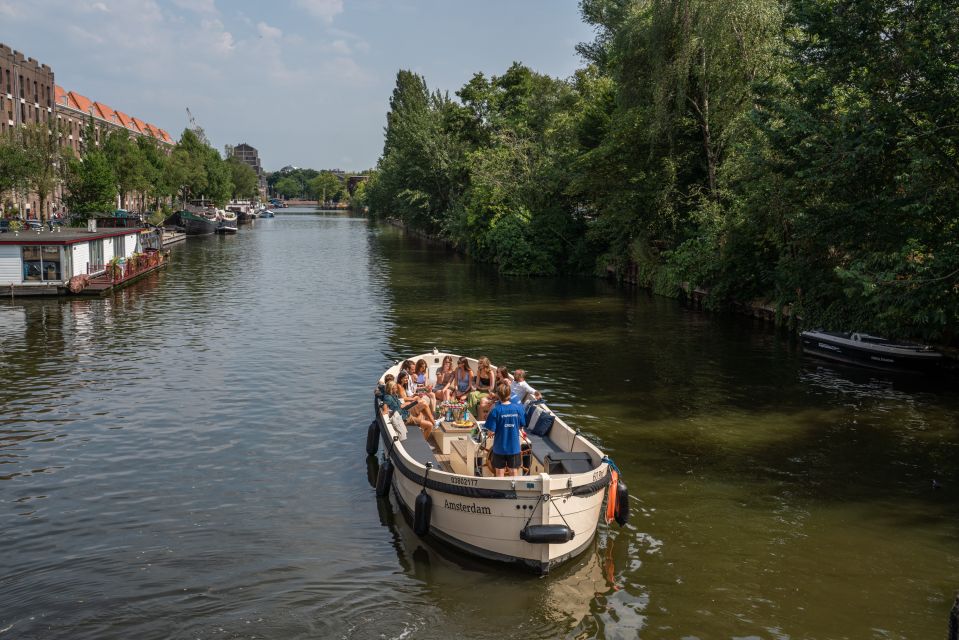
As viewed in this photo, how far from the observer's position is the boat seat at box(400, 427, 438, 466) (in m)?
14.5

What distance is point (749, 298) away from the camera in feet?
125

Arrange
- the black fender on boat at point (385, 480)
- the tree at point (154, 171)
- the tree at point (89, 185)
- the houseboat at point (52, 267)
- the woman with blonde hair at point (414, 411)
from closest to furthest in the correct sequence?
the black fender on boat at point (385, 480), the woman with blonde hair at point (414, 411), the houseboat at point (52, 267), the tree at point (89, 185), the tree at point (154, 171)

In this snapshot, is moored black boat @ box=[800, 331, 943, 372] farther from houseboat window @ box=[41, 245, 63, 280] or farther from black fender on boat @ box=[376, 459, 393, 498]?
houseboat window @ box=[41, 245, 63, 280]

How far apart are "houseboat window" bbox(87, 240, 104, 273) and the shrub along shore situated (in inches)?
1022

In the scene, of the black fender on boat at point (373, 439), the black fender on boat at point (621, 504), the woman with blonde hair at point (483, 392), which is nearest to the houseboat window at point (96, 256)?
the black fender on boat at point (373, 439)

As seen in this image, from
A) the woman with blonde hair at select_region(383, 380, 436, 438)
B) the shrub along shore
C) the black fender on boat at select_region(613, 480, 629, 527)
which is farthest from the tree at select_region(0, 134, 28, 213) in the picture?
the black fender on boat at select_region(613, 480, 629, 527)

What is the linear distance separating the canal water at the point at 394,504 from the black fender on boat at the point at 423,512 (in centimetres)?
45

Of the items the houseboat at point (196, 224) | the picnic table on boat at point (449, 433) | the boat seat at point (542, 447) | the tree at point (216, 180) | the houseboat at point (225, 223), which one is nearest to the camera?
the boat seat at point (542, 447)

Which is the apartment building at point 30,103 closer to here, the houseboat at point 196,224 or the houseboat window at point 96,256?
the houseboat at point 196,224

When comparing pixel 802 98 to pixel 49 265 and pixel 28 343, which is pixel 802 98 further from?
pixel 49 265

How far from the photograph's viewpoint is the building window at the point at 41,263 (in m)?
41.8

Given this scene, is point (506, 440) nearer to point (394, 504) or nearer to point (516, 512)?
point (516, 512)

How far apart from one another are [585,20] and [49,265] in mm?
55507

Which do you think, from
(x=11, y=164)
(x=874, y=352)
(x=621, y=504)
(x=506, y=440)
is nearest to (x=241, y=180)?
(x=11, y=164)
